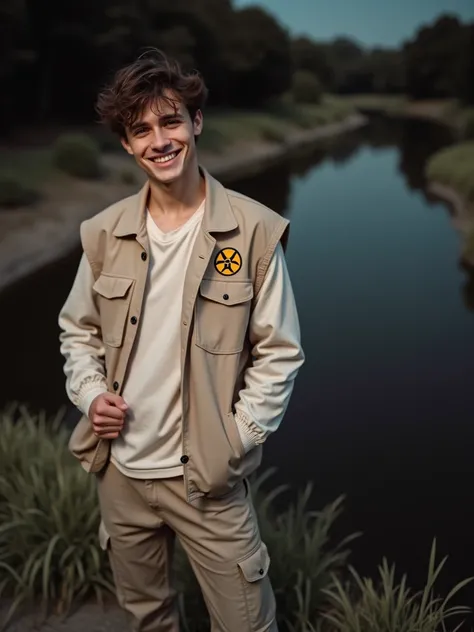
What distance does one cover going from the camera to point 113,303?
1.88 metres

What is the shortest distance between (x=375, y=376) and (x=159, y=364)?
4.96 meters

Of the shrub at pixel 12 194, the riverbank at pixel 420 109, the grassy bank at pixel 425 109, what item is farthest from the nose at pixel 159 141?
the riverbank at pixel 420 109

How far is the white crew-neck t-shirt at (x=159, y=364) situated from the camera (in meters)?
1.84

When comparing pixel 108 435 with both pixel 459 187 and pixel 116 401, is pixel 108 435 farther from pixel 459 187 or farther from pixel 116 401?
pixel 459 187

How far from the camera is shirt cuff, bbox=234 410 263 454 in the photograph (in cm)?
180

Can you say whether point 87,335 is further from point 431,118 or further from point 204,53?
point 431,118

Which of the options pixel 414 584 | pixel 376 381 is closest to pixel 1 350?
pixel 376 381

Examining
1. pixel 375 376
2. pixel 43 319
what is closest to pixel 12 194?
pixel 43 319

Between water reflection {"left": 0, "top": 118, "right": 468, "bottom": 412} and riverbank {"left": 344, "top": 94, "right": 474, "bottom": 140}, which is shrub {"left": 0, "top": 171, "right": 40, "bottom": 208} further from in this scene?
riverbank {"left": 344, "top": 94, "right": 474, "bottom": 140}

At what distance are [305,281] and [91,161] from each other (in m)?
6.73

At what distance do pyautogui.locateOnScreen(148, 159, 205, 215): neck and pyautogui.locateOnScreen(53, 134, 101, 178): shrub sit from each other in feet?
42.6

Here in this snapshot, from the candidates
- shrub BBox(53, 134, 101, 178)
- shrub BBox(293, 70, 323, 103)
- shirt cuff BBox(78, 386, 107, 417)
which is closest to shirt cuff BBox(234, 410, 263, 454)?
shirt cuff BBox(78, 386, 107, 417)

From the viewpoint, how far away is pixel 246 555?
1827mm

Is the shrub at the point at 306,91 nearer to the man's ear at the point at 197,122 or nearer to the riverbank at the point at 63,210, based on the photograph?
the riverbank at the point at 63,210
